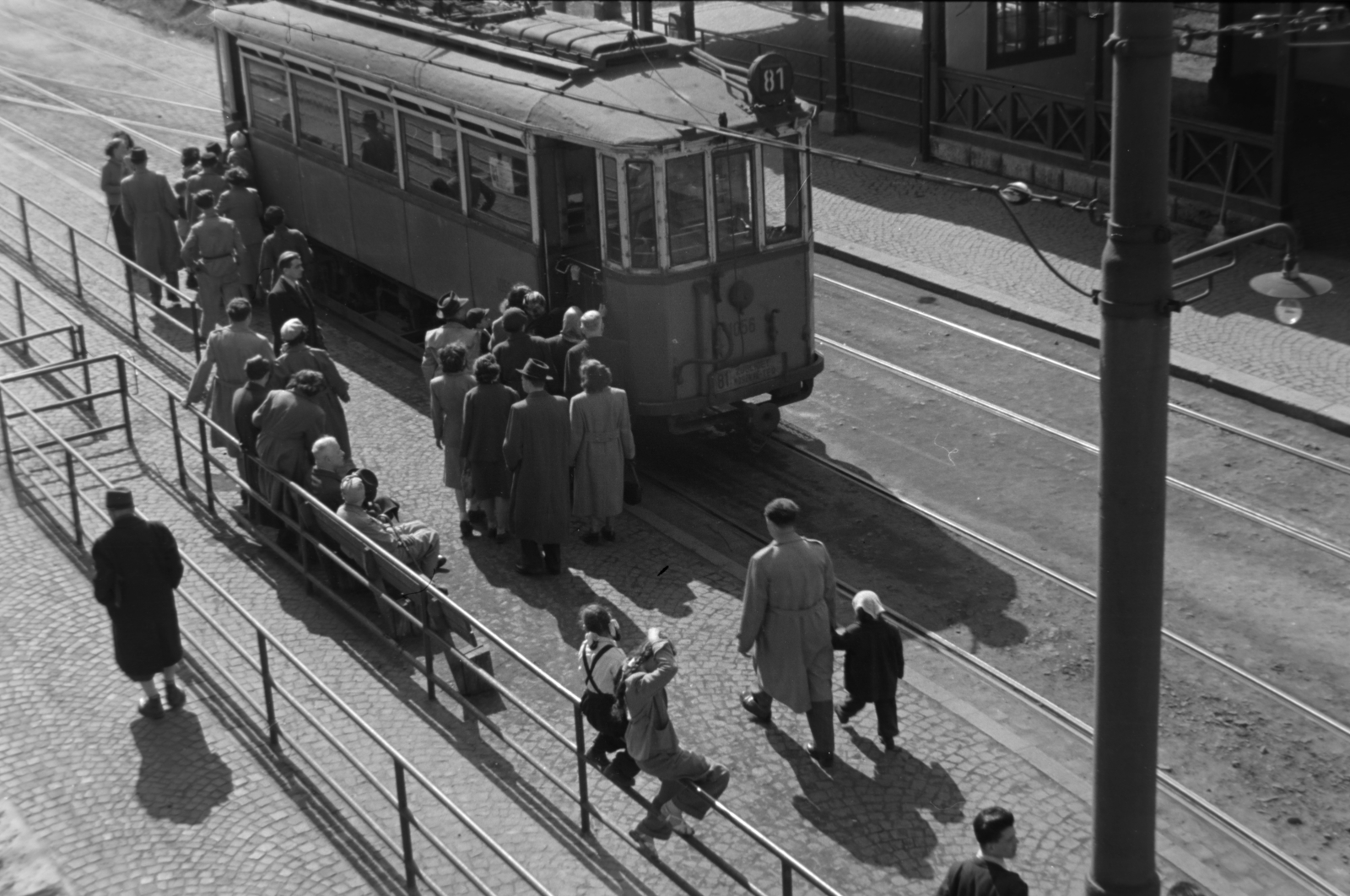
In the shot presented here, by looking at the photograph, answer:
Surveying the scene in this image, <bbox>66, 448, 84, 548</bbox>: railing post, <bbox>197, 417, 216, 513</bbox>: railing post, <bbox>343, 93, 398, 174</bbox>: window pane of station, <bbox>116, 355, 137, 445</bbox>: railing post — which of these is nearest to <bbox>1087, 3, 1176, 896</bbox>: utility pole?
<bbox>197, 417, 216, 513</bbox>: railing post

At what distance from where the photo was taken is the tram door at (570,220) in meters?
14.0

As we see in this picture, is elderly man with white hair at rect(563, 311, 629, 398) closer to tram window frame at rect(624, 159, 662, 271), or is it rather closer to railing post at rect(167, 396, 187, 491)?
tram window frame at rect(624, 159, 662, 271)

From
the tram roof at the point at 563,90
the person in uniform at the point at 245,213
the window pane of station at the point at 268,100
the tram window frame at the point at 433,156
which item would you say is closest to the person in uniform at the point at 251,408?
the tram roof at the point at 563,90

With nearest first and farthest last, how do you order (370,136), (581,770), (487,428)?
(581,770)
(487,428)
(370,136)

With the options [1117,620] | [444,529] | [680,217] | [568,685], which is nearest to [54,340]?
[444,529]

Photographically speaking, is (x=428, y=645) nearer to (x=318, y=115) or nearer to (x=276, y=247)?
(x=276, y=247)

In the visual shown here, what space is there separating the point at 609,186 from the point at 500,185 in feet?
5.55

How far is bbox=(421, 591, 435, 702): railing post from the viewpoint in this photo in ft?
33.6

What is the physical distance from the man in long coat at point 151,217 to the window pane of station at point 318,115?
158cm

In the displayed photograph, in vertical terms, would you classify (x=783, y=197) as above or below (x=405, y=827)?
above

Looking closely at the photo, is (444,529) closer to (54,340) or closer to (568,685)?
(568,685)

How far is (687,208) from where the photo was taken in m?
13.3

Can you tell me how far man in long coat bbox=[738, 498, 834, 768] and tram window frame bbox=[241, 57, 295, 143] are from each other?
1073cm

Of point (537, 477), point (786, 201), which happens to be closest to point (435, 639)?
point (537, 477)
